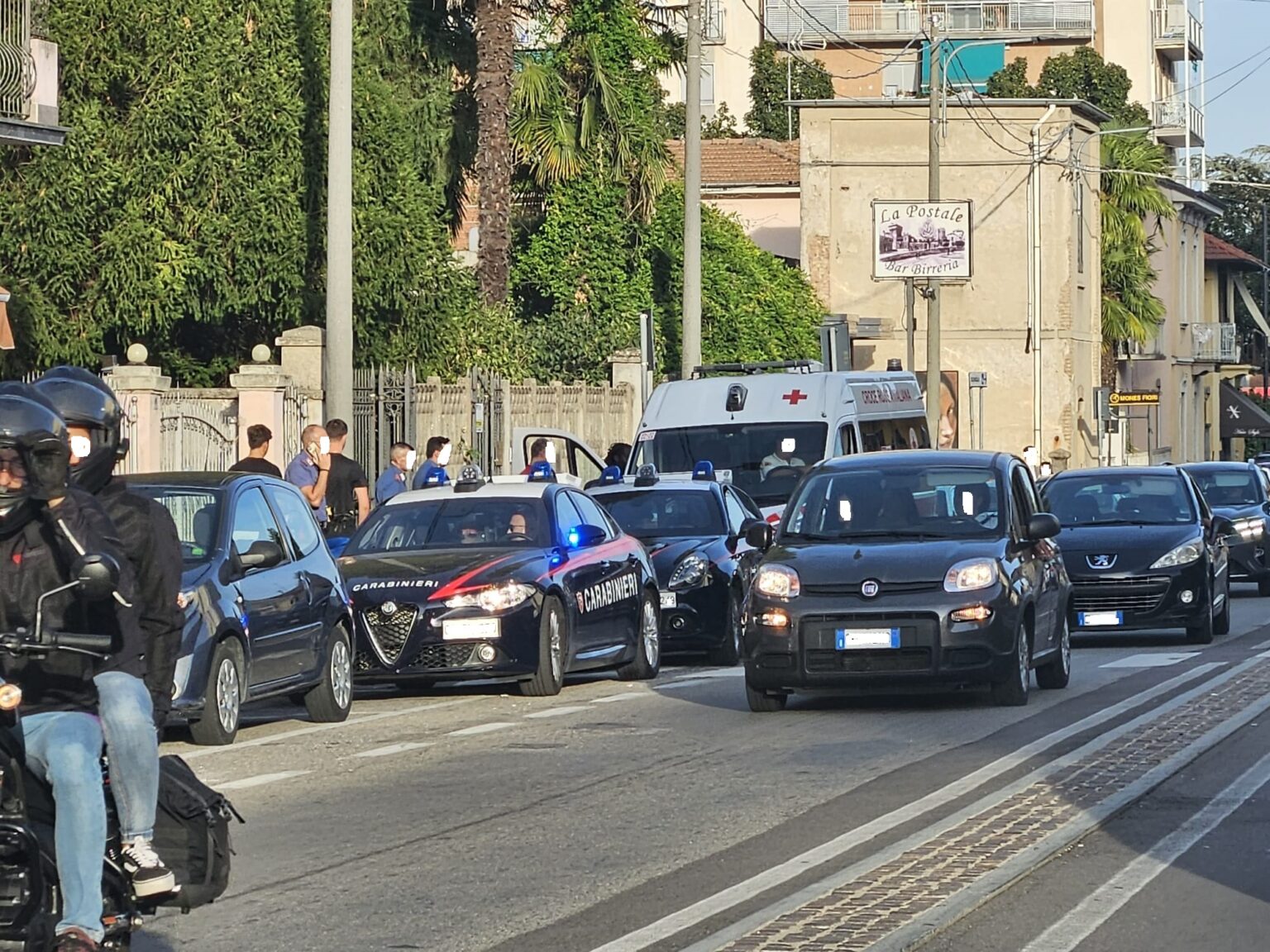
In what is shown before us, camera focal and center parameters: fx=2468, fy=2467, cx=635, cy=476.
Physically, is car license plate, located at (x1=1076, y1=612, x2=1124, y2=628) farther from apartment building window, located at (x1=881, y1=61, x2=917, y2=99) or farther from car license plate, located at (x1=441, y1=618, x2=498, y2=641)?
apartment building window, located at (x1=881, y1=61, x2=917, y2=99)

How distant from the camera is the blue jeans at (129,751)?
6727mm

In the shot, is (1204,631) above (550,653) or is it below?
below

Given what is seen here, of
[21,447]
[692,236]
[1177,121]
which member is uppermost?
[1177,121]

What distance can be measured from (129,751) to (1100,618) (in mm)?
16513

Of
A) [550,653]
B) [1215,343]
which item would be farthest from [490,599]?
[1215,343]

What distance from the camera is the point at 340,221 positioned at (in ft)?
74.0

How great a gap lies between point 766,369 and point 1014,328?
33462 mm

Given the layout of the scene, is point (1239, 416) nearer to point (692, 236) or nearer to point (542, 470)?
point (692, 236)

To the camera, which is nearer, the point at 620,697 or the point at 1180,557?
the point at 620,697

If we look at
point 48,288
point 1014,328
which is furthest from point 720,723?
point 1014,328

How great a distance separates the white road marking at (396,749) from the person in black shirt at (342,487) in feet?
23.5

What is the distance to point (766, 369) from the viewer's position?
30422 mm

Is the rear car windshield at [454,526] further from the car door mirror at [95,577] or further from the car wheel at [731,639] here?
the car door mirror at [95,577]

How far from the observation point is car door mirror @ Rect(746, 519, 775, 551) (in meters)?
16.2
